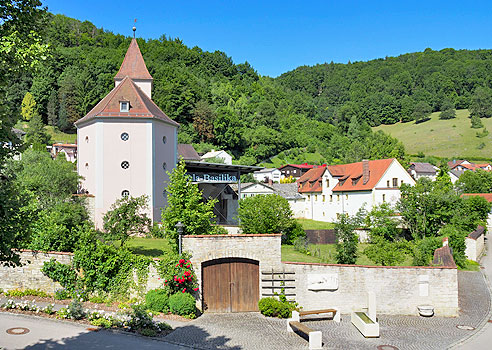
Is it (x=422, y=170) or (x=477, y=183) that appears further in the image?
(x=422, y=170)

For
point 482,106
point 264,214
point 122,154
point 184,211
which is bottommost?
point 264,214

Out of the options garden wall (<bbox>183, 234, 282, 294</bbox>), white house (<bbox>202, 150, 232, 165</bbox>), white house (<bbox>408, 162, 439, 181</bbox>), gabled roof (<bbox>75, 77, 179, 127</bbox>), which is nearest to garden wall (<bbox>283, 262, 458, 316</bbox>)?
garden wall (<bbox>183, 234, 282, 294</bbox>)

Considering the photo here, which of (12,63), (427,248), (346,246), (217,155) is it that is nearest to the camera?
(12,63)

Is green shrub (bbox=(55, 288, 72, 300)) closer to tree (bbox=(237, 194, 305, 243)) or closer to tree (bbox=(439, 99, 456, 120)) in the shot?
tree (bbox=(237, 194, 305, 243))

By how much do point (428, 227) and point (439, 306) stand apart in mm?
17335

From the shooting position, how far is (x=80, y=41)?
365 feet

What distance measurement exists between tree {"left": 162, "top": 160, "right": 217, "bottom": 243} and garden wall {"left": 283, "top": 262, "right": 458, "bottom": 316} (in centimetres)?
398

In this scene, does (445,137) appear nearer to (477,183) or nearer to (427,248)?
(477,183)

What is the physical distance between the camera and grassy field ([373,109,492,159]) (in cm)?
10681

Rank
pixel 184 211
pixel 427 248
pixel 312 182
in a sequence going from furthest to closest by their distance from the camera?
1. pixel 312 182
2. pixel 427 248
3. pixel 184 211

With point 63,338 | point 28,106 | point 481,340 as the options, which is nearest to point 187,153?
point 28,106

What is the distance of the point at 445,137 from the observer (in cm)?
11738

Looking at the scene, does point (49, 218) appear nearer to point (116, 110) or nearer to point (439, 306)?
point (116, 110)

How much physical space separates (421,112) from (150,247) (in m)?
131
